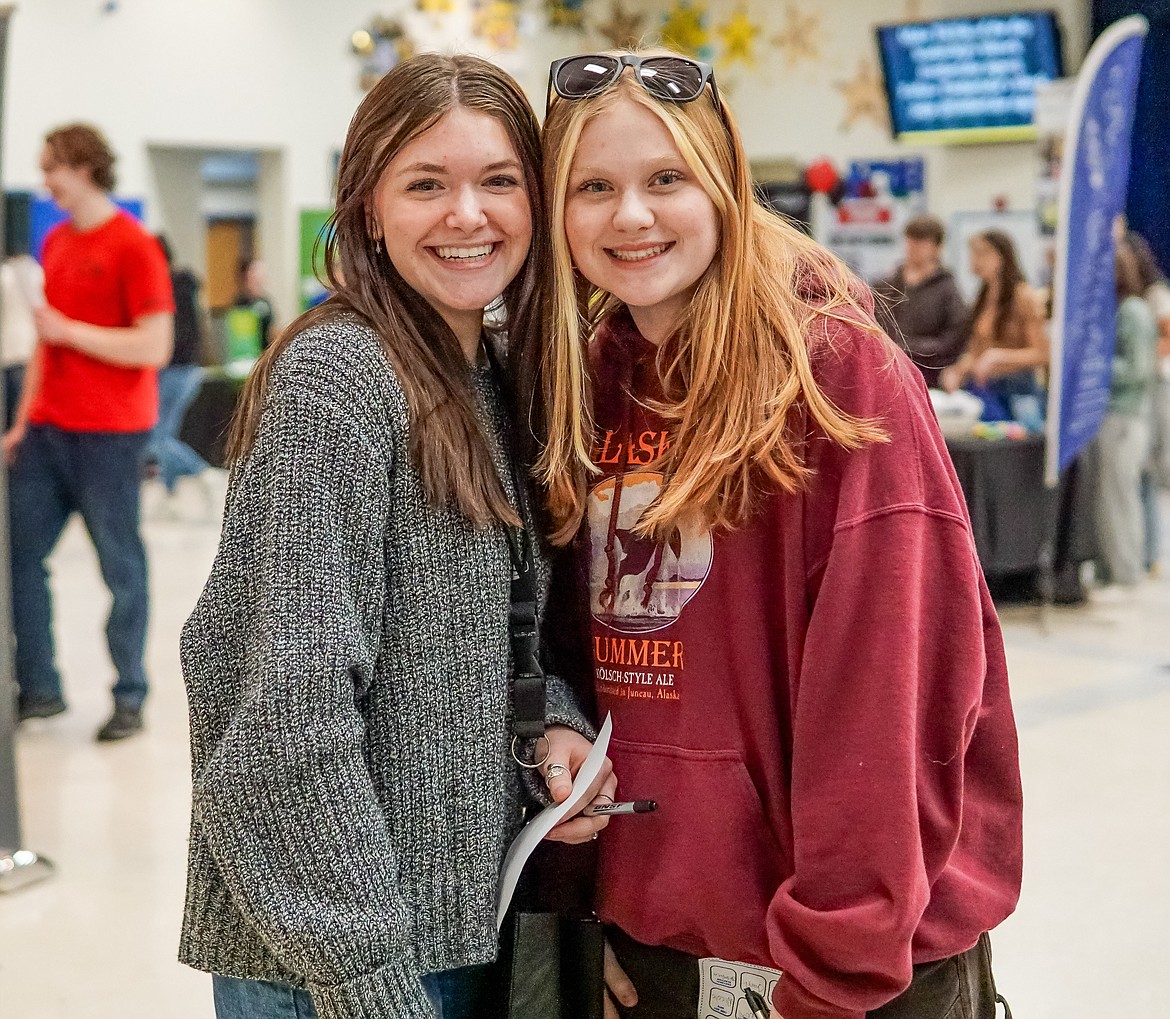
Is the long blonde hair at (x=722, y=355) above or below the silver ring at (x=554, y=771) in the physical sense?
above

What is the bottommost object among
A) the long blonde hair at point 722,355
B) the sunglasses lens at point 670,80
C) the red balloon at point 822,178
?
the long blonde hair at point 722,355

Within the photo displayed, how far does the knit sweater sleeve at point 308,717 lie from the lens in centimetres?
121

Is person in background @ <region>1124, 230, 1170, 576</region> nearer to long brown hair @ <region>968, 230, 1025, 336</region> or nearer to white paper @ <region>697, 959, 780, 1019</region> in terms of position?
long brown hair @ <region>968, 230, 1025, 336</region>

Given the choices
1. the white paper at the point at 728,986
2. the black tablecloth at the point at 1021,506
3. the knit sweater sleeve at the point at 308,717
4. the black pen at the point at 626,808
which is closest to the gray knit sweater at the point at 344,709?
the knit sweater sleeve at the point at 308,717

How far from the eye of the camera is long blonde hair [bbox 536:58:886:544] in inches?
51.4

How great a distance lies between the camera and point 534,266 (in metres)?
1.52

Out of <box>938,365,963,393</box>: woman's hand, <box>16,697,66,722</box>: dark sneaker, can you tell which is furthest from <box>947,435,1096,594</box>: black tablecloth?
<box>16,697,66,722</box>: dark sneaker

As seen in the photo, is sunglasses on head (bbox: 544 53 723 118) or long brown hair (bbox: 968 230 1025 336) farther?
long brown hair (bbox: 968 230 1025 336)

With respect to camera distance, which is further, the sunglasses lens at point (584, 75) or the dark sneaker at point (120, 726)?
the dark sneaker at point (120, 726)

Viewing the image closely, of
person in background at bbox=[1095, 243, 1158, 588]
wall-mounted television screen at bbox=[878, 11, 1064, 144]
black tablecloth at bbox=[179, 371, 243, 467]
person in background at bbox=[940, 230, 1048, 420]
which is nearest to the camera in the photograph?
person in background at bbox=[1095, 243, 1158, 588]

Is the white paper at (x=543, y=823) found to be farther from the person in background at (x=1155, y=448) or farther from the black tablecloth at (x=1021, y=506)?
the person in background at (x=1155, y=448)

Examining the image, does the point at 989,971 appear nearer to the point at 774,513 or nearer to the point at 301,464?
the point at 774,513

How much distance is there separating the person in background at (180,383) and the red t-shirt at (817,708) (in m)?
6.79

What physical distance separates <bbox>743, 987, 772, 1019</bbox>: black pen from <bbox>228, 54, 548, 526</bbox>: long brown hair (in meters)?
0.55
